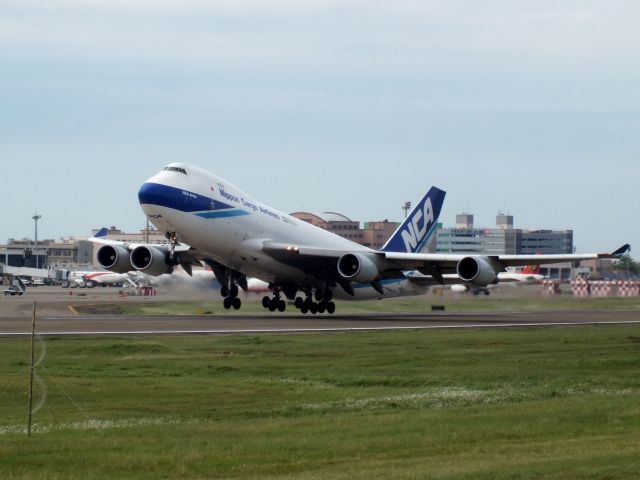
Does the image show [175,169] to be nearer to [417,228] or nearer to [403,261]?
[403,261]

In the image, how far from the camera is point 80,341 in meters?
35.4

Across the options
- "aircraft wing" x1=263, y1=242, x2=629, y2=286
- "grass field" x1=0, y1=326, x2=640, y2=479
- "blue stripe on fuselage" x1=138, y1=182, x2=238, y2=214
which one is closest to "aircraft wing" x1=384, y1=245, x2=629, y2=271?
"aircraft wing" x1=263, y1=242, x2=629, y2=286

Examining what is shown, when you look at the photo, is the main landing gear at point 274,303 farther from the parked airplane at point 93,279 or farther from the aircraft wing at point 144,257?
the parked airplane at point 93,279

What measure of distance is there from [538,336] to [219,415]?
21209mm

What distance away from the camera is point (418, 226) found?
64.4m

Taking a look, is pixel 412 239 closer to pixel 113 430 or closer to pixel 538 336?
pixel 538 336

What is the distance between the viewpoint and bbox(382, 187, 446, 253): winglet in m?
62.6

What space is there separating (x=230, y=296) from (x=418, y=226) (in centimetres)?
1330

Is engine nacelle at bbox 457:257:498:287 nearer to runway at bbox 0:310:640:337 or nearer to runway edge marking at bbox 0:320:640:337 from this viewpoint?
runway at bbox 0:310:640:337

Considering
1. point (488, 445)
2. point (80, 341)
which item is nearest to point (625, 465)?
point (488, 445)

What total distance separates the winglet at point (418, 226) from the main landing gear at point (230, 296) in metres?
9.08

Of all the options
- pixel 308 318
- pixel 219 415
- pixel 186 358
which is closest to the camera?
pixel 219 415

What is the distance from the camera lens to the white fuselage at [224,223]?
4909cm

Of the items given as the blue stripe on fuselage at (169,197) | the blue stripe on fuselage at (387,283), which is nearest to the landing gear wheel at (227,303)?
the blue stripe on fuselage at (387,283)
